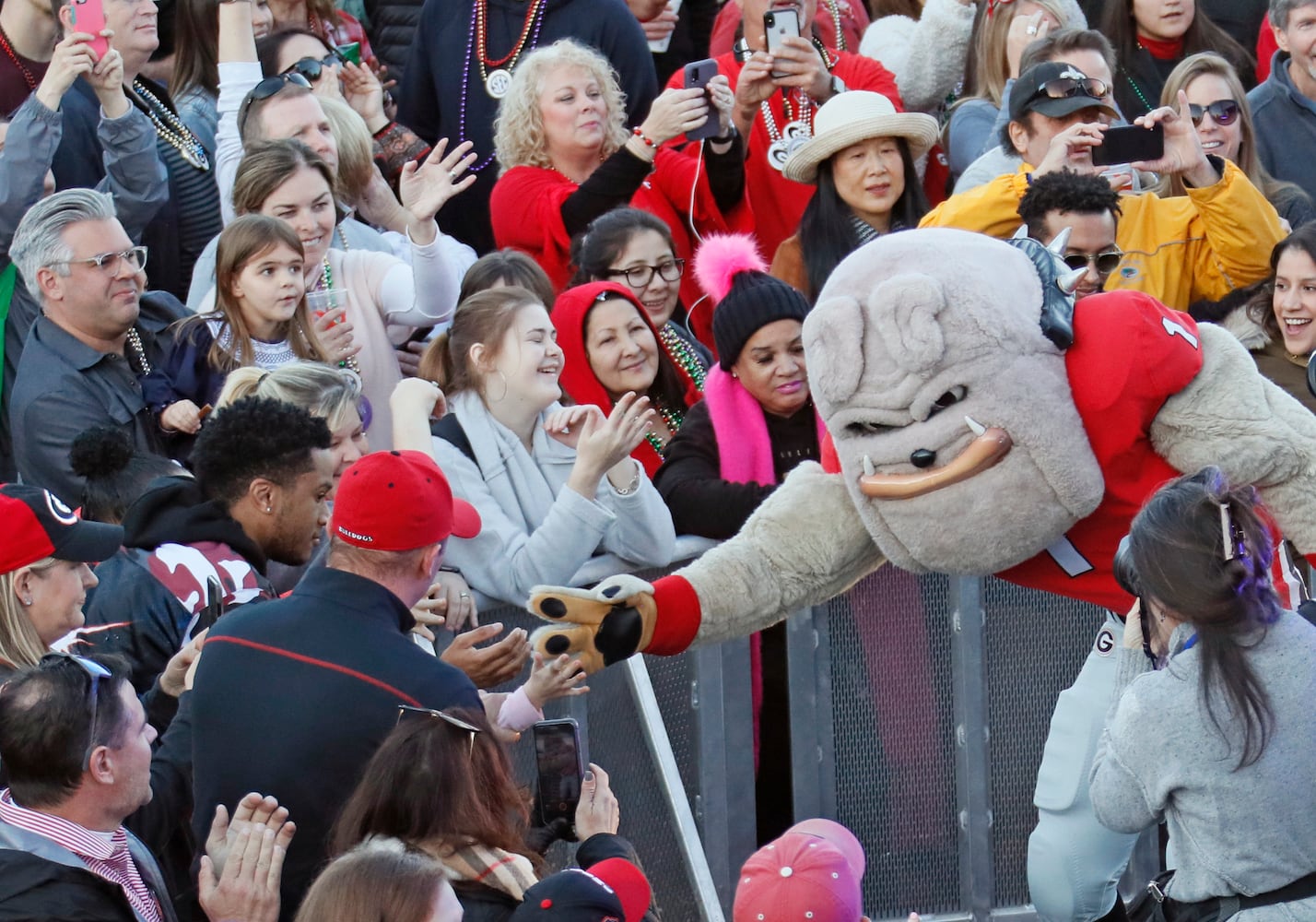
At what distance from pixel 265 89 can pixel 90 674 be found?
10.9ft

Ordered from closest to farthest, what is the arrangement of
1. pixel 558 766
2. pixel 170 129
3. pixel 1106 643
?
1. pixel 558 766
2. pixel 1106 643
3. pixel 170 129

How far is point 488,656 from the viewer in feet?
14.3

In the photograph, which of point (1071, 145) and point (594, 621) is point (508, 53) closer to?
point (1071, 145)

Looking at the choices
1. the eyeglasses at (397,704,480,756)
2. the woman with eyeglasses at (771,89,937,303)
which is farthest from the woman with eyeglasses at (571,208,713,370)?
the eyeglasses at (397,704,480,756)

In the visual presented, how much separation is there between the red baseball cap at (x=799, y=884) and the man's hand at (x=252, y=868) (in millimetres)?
901

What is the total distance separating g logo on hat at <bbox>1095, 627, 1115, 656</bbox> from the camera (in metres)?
4.32

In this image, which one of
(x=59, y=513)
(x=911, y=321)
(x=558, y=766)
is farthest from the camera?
(x=59, y=513)

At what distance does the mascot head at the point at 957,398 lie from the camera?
4.01 meters

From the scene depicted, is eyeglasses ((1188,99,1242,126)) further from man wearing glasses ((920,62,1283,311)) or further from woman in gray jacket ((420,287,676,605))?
woman in gray jacket ((420,287,676,605))

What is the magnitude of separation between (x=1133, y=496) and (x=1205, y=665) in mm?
758

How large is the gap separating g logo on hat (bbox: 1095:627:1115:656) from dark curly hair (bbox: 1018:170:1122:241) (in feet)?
5.28

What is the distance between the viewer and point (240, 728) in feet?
12.1

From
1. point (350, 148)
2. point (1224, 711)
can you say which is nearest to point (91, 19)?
point (350, 148)

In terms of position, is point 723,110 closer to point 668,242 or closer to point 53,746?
point 668,242
